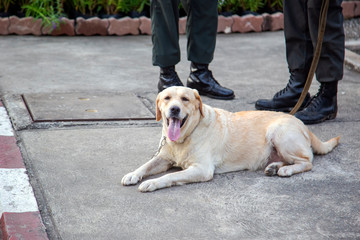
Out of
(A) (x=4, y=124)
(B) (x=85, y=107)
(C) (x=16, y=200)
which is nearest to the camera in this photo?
(C) (x=16, y=200)

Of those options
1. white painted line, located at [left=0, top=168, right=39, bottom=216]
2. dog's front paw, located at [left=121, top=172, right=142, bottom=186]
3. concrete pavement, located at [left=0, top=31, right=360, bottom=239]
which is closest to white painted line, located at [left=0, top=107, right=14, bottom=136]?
concrete pavement, located at [left=0, top=31, right=360, bottom=239]

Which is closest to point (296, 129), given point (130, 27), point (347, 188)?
point (347, 188)

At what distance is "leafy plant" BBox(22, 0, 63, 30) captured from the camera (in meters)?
7.25

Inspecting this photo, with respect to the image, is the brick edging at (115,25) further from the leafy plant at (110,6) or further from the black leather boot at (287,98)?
the black leather boot at (287,98)

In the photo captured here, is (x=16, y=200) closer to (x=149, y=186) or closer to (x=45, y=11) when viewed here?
(x=149, y=186)

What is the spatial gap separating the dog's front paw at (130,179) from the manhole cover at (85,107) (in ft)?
3.75

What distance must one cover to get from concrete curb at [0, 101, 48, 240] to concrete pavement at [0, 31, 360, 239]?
60 mm

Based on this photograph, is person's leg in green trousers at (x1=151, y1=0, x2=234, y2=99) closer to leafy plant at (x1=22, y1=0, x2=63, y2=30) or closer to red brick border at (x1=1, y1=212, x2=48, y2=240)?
red brick border at (x1=1, y1=212, x2=48, y2=240)

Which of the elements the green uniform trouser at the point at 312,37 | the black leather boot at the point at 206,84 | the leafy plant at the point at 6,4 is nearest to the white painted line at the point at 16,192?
the black leather boot at the point at 206,84

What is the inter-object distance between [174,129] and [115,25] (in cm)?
464

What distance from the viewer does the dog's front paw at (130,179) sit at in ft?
10.2

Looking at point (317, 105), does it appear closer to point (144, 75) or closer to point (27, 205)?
point (144, 75)

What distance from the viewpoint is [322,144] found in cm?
359

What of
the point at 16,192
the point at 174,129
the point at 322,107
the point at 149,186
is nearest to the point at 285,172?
the point at 174,129
